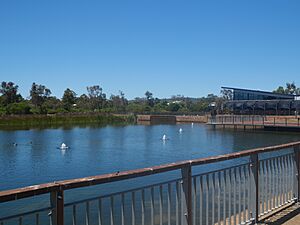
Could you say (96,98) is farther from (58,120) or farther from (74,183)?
(74,183)

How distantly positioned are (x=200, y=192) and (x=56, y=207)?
2018mm

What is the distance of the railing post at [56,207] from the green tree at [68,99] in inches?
3734

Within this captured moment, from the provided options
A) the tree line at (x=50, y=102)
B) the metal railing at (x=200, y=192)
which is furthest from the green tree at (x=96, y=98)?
the metal railing at (x=200, y=192)

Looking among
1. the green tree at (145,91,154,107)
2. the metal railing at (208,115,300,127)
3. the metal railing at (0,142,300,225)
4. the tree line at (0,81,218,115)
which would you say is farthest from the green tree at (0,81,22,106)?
the metal railing at (0,142,300,225)

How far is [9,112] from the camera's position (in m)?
78.6

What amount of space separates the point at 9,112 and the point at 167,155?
5911 cm

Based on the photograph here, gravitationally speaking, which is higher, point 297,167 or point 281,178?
point 297,167

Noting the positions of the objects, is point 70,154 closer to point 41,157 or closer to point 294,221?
point 41,157

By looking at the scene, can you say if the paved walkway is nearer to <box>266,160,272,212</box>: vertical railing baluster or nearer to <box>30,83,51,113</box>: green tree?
<box>266,160,272,212</box>: vertical railing baluster

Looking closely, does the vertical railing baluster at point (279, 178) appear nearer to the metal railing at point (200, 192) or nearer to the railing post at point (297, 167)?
the metal railing at point (200, 192)

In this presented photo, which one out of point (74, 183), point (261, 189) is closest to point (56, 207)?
point (74, 183)

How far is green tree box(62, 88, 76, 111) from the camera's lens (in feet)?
319

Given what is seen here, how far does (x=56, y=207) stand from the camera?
3.06 metres

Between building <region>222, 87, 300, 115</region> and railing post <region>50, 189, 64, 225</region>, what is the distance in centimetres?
7160
